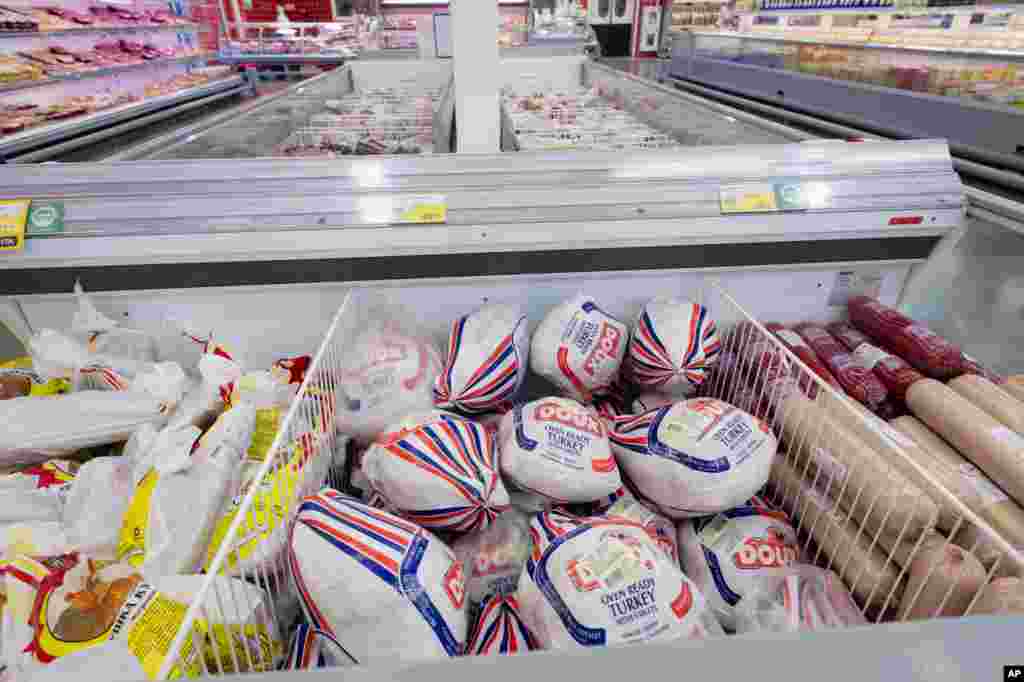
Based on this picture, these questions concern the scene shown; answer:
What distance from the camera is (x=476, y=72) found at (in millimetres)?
1900

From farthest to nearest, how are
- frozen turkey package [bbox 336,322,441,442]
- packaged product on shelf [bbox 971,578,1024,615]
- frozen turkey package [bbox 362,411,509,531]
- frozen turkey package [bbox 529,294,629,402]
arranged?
frozen turkey package [bbox 529,294,629,402] < frozen turkey package [bbox 336,322,441,442] < frozen turkey package [bbox 362,411,509,531] < packaged product on shelf [bbox 971,578,1024,615]

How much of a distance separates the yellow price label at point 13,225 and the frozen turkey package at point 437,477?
113 centimetres

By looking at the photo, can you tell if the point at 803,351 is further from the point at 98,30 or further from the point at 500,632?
the point at 98,30

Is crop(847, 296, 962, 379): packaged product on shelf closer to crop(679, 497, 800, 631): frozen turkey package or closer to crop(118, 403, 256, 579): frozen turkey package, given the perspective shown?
crop(679, 497, 800, 631): frozen turkey package

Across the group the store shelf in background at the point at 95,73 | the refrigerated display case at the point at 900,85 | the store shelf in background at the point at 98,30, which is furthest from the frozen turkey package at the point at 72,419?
the store shelf in background at the point at 98,30

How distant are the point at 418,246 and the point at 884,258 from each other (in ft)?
4.58

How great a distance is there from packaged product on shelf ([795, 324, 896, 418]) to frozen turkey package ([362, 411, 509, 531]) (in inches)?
38.8

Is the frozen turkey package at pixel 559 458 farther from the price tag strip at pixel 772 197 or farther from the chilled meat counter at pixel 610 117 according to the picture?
the chilled meat counter at pixel 610 117

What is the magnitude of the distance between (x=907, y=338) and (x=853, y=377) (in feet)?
0.72

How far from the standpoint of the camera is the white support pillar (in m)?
1.83

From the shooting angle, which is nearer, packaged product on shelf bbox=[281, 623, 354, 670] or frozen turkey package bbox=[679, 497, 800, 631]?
packaged product on shelf bbox=[281, 623, 354, 670]

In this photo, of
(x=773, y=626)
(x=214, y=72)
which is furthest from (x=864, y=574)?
(x=214, y=72)

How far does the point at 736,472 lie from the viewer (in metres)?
1.11

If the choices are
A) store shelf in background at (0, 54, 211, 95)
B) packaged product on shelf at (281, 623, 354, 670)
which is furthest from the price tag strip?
store shelf in background at (0, 54, 211, 95)
